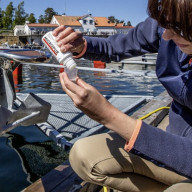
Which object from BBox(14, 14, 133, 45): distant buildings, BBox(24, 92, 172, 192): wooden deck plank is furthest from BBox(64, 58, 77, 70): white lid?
BBox(14, 14, 133, 45): distant buildings

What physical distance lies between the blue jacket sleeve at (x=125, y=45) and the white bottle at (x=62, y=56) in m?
0.42

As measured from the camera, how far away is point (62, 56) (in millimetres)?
1344

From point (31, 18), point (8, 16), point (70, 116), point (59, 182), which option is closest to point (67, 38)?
point (59, 182)

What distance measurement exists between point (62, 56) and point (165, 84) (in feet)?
1.81

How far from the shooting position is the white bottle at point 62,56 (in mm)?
1227

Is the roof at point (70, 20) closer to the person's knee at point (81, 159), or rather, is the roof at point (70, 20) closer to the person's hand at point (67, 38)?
the person's hand at point (67, 38)

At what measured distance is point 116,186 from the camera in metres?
1.50

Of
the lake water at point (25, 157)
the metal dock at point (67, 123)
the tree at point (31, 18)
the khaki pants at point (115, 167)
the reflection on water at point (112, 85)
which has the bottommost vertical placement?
the reflection on water at point (112, 85)

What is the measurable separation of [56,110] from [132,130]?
3.42 metres

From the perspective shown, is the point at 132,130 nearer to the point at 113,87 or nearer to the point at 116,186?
the point at 116,186

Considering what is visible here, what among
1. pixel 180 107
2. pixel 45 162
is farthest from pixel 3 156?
pixel 180 107

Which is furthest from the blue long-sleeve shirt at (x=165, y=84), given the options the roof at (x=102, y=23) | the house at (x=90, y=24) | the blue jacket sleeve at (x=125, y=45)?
the roof at (x=102, y=23)

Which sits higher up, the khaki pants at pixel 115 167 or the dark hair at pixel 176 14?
the dark hair at pixel 176 14

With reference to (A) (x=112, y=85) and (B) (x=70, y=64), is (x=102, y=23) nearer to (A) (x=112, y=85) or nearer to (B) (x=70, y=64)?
(A) (x=112, y=85)
